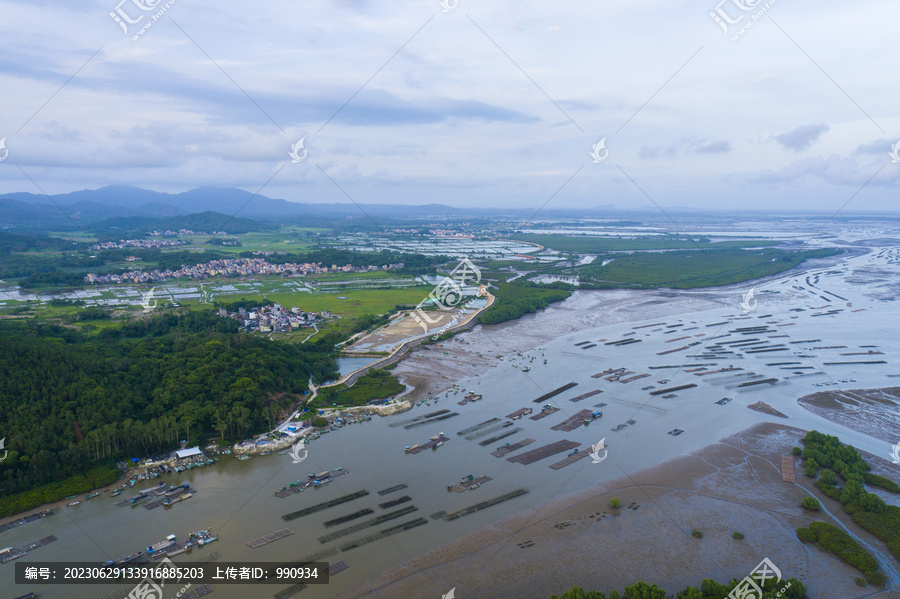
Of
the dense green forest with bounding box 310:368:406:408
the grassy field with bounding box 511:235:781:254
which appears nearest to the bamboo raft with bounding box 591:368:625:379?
the dense green forest with bounding box 310:368:406:408

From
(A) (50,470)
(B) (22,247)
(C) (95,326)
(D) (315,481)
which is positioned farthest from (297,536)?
(B) (22,247)

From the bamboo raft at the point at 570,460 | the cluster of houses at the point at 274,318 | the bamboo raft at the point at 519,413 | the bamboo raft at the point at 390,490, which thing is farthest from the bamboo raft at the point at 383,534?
the cluster of houses at the point at 274,318

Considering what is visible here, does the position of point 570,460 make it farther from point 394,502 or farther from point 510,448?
point 394,502

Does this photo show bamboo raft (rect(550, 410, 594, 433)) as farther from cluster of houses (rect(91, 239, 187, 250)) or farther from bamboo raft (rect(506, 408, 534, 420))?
cluster of houses (rect(91, 239, 187, 250))

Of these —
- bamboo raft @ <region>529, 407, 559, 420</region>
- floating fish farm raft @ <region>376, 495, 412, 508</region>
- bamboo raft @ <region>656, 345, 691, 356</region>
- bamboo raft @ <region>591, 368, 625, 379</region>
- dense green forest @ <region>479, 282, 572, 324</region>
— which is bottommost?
floating fish farm raft @ <region>376, 495, 412, 508</region>

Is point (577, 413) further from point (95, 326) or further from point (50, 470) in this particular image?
point (95, 326)

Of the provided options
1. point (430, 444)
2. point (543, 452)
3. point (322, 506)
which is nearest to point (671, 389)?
point (543, 452)
